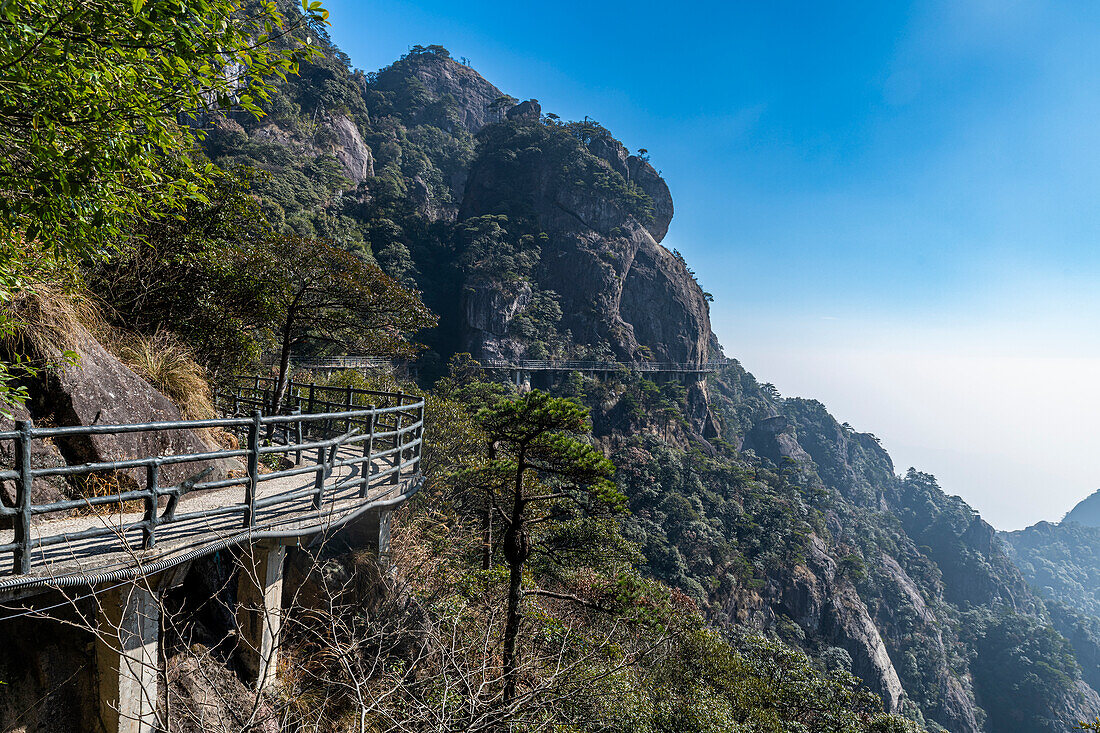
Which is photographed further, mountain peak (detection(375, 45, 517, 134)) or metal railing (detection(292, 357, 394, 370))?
mountain peak (detection(375, 45, 517, 134))

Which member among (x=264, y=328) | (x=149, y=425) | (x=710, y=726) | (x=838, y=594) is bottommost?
(x=838, y=594)

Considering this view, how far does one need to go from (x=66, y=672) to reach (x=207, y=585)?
201 cm

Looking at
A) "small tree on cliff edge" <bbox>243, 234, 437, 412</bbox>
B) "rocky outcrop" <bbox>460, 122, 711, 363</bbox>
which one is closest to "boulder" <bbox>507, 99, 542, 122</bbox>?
"rocky outcrop" <bbox>460, 122, 711, 363</bbox>

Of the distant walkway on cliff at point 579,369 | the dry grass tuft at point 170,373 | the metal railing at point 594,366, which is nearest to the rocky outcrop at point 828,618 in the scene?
the distant walkway on cliff at point 579,369

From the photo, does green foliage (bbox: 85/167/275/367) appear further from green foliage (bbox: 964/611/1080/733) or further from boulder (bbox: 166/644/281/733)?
green foliage (bbox: 964/611/1080/733)

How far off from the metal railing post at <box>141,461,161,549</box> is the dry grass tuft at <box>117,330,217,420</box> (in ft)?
10.8

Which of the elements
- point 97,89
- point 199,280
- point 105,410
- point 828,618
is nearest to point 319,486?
point 105,410

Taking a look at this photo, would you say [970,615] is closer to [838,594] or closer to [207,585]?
[838,594]

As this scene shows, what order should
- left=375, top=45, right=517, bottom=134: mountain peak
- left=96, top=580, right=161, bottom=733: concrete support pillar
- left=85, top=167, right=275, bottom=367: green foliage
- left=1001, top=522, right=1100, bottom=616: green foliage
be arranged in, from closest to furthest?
1. left=96, top=580, right=161, bottom=733: concrete support pillar
2. left=85, top=167, right=275, bottom=367: green foliage
3. left=375, top=45, right=517, bottom=134: mountain peak
4. left=1001, top=522, right=1100, bottom=616: green foliage

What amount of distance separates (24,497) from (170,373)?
4104 mm

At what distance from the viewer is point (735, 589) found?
38.2 metres

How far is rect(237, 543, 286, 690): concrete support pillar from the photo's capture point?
4395mm

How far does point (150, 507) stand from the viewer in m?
2.98

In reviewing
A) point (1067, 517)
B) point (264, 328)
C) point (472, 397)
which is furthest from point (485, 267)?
point (1067, 517)
